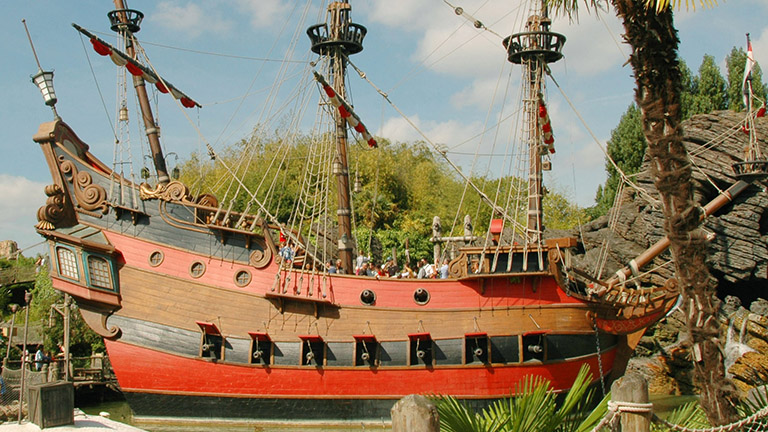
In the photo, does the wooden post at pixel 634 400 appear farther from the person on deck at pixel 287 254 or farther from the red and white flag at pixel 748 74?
the red and white flag at pixel 748 74

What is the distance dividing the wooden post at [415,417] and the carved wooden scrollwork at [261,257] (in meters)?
11.4

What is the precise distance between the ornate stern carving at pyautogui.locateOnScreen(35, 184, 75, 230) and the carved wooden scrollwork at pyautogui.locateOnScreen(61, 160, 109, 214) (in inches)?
11.2

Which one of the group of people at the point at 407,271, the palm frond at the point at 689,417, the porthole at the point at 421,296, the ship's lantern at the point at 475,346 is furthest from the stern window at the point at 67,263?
the palm frond at the point at 689,417

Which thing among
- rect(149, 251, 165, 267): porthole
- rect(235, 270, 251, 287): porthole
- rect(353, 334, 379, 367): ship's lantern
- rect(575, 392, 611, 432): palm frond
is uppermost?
rect(149, 251, 165, 267): porthole

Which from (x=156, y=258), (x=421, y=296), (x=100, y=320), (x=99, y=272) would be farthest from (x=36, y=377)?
(x=421, y=296)

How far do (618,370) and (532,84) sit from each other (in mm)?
6960

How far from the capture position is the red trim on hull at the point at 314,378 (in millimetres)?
14250

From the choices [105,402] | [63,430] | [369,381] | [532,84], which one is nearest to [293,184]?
[105,402]

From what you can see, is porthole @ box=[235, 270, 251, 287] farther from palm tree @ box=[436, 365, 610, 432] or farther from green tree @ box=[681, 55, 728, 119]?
green tree @ box=[681, 55, 728, 119]

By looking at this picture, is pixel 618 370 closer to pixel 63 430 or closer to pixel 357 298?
pixel 357 298

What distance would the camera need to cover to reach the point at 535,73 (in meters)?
17.9

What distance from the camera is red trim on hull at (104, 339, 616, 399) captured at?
14.2 m

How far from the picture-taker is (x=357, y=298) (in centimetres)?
1475

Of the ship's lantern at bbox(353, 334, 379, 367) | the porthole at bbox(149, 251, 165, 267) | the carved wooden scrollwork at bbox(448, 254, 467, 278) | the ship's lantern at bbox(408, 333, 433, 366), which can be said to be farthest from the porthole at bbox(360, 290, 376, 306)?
the porthole at bbox(149, 251, 165, 267)
